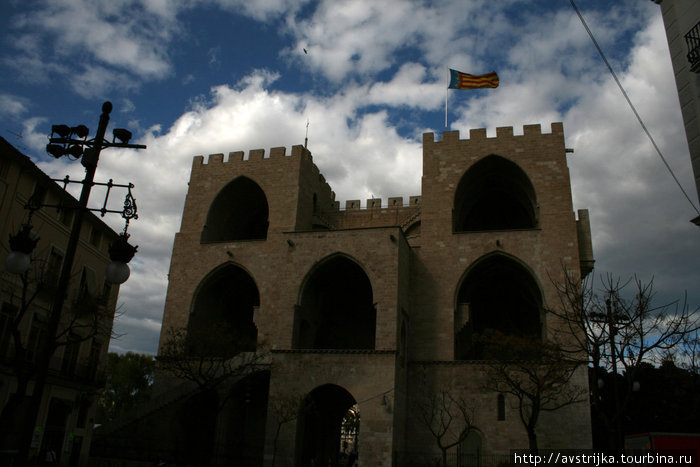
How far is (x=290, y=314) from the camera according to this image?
21.8m

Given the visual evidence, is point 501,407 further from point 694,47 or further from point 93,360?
point 93,360

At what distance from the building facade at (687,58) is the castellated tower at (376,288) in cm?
1038

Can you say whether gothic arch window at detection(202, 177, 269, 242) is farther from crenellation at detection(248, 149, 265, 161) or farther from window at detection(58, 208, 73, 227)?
window at detection(58, 208, 73, 227)

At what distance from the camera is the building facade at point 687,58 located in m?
9.55

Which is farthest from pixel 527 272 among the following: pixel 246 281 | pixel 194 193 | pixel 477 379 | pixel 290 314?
pixel 194 193

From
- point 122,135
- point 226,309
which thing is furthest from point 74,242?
point 226,309

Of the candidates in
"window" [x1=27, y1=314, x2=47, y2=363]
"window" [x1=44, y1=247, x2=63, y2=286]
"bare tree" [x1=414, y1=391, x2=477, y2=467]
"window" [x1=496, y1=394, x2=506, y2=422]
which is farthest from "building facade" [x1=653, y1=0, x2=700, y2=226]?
"window" [x1=27, y1=314, x2=47, y2=363]

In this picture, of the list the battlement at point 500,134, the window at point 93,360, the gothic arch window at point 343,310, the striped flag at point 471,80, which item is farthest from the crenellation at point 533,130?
the window at point 93,360

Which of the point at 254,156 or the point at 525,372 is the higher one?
the point at 254,156

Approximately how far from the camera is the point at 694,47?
379 inches

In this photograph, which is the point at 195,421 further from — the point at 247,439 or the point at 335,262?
the point at 335,262

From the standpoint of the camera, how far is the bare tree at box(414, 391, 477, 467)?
2056 cm

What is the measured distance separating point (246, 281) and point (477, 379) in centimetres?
1225

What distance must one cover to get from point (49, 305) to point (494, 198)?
19.9 metres
